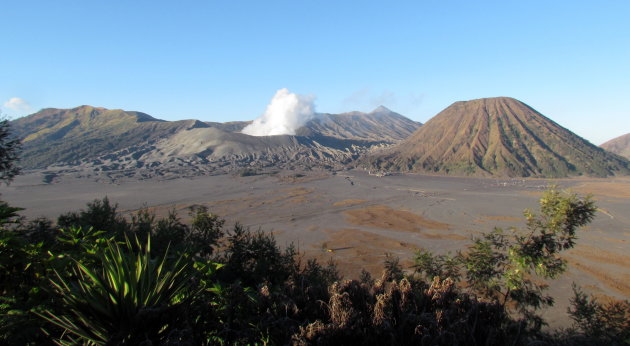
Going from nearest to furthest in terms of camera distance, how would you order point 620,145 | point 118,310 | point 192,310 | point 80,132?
1. point 118,310
2. point 192,310
3. point 80,132
4. point 620,145

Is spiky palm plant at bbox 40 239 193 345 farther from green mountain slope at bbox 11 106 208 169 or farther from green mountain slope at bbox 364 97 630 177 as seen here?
green mountain slope at bbox 11 106 208 169

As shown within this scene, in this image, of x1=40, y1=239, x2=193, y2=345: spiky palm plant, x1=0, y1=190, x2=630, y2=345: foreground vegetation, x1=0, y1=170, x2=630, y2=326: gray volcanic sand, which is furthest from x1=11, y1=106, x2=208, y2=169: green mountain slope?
x1=40, y1=239, x2=193, y2=345: spiky palm plant

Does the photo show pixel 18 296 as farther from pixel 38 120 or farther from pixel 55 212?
pixel 38 120

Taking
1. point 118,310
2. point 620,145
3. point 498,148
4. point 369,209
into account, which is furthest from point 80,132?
point 620,145

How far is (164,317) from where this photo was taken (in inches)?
121

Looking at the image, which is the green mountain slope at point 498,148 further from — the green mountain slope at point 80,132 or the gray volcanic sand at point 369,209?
the green mountain slope at point 80,132

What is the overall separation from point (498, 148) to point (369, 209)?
77.6m

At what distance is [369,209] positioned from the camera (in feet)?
160

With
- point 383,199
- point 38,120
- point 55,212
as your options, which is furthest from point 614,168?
point 38,120

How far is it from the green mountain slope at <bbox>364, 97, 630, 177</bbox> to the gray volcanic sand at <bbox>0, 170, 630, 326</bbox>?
40.0 feet

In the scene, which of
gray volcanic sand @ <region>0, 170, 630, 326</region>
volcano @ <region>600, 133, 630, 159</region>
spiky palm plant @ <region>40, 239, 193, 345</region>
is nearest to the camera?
spiky palm plant @ <region>40, 239, 193, 345</region>

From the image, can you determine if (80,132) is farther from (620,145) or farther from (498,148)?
(620,145)

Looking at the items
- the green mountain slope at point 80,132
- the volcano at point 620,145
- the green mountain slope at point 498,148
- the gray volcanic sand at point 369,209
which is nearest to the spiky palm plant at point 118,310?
the gray volcanic sand at point 369,209

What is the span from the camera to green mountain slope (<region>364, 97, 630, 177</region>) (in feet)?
320
